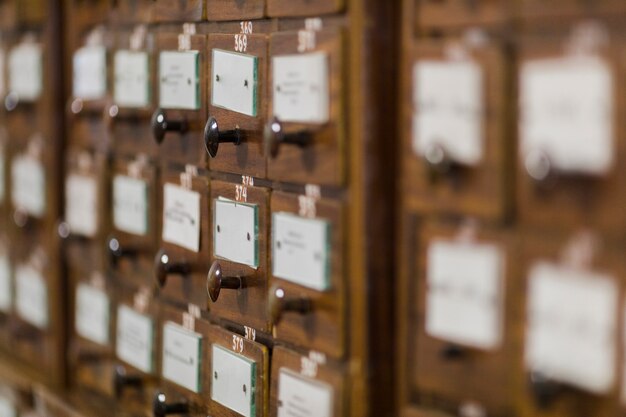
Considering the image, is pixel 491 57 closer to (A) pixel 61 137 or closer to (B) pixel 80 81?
(B) pixel 80 81

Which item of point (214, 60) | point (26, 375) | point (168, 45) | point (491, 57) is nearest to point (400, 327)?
point (491, 57)

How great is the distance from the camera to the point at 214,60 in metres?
1.52

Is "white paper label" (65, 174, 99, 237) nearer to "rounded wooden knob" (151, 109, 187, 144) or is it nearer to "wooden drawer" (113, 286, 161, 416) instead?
Result: "wooden drawer" (113, 286, 161, 416)

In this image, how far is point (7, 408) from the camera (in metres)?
2.41

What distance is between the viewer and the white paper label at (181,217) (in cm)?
161

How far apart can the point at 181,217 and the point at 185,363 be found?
262 millimetres

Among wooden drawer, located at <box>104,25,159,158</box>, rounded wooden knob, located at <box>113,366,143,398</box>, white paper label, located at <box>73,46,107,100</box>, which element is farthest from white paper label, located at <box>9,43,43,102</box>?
rounded wooden knob, located at <box>113,366,143,398</box>

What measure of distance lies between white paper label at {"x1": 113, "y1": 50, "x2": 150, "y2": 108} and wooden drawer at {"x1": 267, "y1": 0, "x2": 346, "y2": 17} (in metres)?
0.45

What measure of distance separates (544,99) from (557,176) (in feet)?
0.28

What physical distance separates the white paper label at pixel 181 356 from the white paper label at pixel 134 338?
0.26ft

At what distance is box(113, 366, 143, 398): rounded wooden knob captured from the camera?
5.96 ft

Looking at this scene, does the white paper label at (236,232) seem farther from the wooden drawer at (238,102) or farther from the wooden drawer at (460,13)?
the wooden drawer at (460,13)

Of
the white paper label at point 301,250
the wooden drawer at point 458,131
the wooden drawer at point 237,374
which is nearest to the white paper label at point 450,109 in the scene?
the wooden drawer at point 458,131

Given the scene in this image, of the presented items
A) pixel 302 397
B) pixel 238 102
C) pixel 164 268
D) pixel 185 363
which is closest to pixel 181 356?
pixel 185 363
